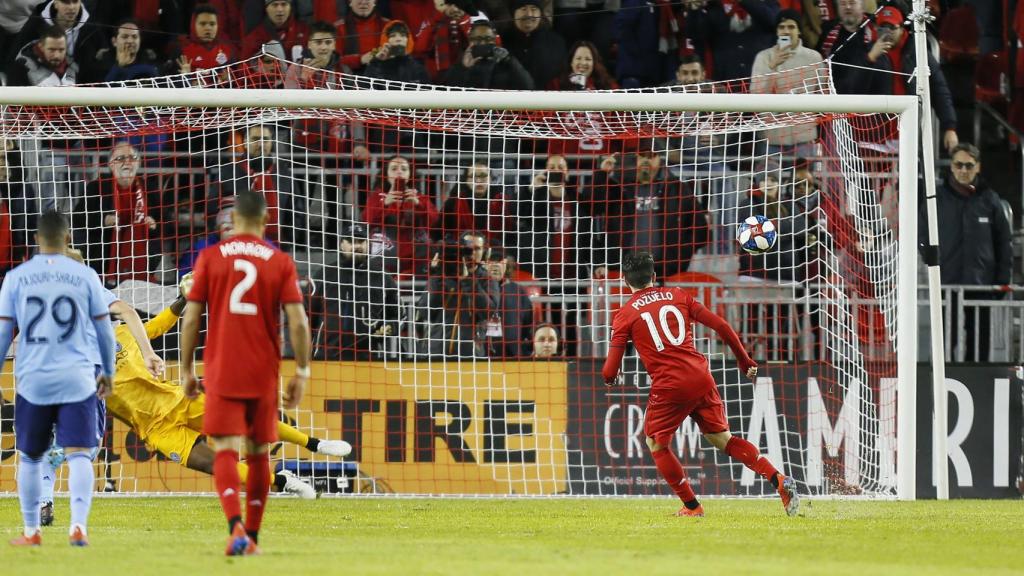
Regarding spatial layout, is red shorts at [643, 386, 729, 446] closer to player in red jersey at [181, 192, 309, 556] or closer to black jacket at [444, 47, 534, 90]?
player in red jersey at [181, 192, 309, 556]

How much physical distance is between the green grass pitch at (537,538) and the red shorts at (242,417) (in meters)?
0.63

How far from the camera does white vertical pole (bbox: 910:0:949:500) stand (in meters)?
13.7

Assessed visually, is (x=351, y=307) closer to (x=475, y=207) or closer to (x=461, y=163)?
(x=475, y=207)

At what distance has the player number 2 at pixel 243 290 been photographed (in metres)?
7.71

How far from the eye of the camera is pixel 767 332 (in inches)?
584

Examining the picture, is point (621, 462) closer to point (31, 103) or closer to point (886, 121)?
point (886, 121)

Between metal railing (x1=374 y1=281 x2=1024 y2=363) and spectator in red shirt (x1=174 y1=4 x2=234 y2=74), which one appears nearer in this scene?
metal railing (x1=374 y1=281 x2=1024 y2=363)

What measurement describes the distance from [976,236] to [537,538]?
789 cm

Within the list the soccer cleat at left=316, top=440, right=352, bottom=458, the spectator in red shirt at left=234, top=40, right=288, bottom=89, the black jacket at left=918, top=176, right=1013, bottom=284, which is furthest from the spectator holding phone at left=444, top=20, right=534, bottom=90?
the soccer cleat at left=316, top=440, right=352, bottom=458

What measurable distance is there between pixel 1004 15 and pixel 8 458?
482 inches

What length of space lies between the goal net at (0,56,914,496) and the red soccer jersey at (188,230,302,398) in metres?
6.14

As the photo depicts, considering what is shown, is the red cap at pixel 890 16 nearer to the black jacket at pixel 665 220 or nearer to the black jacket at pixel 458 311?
the black jacket at pixel 665 220

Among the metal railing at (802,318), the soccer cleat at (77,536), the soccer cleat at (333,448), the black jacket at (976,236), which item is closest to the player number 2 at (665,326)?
the soccer cleat at (333,448)

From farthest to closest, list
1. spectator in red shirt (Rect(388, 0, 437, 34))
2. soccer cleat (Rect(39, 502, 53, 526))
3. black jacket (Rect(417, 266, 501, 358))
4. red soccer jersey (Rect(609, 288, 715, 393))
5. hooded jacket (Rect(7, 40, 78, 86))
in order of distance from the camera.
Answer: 1. spectator in red shirt (Rect(388, 0, 437, 34))
2. hooded jacket (Rect(7, 40, 78, 86))
3. black jacket (Rect(417, 266, 501, 358))
4. red soccer jersey (Rect(609, 288, 715, 393))
5. soccer cleat (Rect(39, 502, 53, 526))
